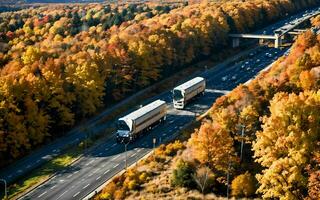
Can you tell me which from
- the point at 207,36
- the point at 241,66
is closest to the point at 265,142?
the point at 241,66

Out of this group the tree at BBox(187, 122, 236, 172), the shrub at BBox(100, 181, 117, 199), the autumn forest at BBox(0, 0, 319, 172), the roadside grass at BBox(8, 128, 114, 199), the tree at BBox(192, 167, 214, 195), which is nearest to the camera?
the tree at BBox(192, 167, 214, 195)

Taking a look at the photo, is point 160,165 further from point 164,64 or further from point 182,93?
point 164,64

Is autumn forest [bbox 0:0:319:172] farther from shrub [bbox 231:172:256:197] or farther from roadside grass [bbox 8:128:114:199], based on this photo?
roadside grass [bbox 8:128:114:199]

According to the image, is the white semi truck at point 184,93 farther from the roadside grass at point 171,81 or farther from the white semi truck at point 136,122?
the roadside grass at point 171,81

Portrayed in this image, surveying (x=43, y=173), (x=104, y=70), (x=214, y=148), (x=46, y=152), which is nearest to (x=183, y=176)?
(x=214, y=148)

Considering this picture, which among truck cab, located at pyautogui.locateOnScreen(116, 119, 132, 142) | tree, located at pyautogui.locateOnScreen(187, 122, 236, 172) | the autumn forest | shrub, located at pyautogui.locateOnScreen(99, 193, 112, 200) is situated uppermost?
the autumn forest

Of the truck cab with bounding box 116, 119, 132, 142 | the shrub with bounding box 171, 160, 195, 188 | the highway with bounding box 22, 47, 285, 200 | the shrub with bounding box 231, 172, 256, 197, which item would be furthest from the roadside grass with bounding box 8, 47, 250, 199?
the shrub with bounding box 231, 172, 256, 197

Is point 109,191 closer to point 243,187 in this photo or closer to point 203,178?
point 203,178
